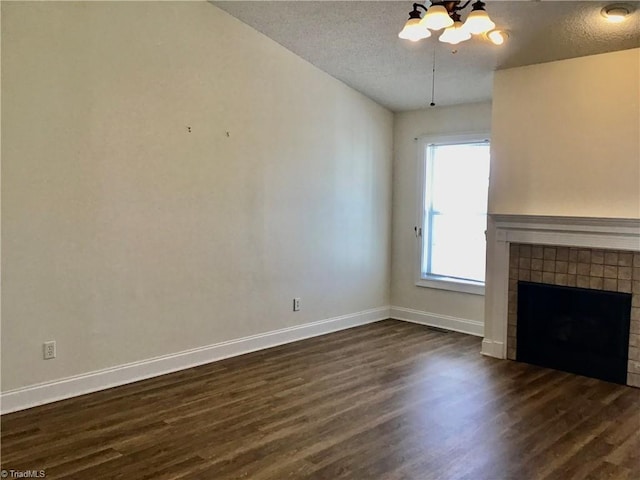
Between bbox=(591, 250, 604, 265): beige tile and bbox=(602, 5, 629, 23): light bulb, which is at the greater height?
bbox=(602, 5, 629, 23): light bulb

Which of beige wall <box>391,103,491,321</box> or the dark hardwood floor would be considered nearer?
the dark hardwood floor

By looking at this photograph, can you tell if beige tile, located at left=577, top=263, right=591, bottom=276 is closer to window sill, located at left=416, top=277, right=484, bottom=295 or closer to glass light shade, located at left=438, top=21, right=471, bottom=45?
window sill, located at left=416, top=277, right=484, bottom=295

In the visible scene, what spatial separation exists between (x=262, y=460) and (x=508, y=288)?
9.17 ft

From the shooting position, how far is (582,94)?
4102 millimetres

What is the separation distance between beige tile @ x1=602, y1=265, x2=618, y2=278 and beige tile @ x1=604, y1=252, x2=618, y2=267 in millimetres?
27

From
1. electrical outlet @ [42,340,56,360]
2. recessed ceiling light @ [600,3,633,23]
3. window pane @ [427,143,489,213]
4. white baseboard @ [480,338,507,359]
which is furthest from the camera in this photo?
window pane @ [427,143,489,213]

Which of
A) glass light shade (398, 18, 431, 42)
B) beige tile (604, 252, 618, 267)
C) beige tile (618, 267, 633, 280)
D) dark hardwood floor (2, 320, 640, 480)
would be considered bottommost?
dark hardwood floor (2, 320, 640, 480)

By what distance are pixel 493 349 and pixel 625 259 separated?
1.32m

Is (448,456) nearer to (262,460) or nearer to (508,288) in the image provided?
(262,460)

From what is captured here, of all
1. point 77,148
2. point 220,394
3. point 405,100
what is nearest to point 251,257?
point 220,394

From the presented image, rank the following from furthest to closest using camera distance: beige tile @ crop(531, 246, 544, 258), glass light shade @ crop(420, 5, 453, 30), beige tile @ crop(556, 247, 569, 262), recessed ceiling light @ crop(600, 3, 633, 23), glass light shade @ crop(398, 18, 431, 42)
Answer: beige tile @ crop(531, 246, 544, 258)
beige tile @ crop(556, 247, 569, 262)
recessed ceiling light @ crop(600, 3, 633, 23)
glass light shade @ crop(398, 18, 431, 42)
glass light shade @ crop(420, 5, 453, 30)

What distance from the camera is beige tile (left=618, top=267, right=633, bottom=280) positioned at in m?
3.92

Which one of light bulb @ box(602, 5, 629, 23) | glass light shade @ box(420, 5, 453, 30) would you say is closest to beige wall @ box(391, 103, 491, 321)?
light bulb @ box(602, 5, 629, 23)

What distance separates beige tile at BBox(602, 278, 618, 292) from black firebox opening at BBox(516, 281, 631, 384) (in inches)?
1.3
